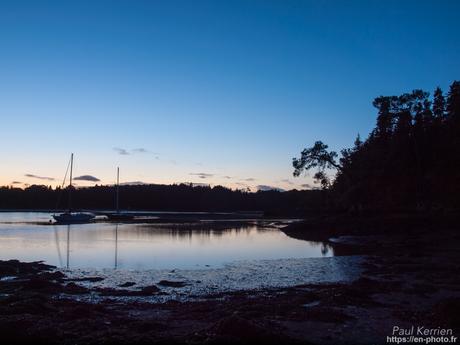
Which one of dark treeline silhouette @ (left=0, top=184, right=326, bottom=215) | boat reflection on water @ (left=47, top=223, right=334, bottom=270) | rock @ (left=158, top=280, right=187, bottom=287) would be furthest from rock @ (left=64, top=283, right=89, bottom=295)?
dark treeline silhouette @ (left=0, top=184, right=326, bottom=215)

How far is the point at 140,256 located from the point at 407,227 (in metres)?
27.3

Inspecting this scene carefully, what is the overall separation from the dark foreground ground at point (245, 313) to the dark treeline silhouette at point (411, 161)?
30.2 metres

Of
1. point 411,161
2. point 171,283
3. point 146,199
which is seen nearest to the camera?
point 171,283

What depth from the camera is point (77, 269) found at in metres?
24.6

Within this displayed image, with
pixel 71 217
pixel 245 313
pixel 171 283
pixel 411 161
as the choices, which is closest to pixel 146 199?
pixel 71 217

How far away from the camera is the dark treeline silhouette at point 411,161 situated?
49.4 metres

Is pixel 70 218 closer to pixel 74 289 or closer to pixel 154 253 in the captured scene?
pixel 154 253

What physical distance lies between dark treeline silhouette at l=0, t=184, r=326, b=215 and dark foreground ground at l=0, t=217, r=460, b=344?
150271 millimetres

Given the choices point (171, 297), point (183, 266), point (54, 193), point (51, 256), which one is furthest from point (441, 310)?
point (54, 193)

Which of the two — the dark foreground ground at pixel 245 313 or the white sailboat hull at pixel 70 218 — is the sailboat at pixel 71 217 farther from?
the dark foreground ground at pixel 245 313

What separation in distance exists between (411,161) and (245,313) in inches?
1847

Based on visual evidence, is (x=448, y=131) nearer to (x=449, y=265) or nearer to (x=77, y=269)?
(x=449, y=265)

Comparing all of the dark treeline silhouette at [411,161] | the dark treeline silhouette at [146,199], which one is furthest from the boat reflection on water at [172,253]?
the dark treeline silhouette at [146,199]

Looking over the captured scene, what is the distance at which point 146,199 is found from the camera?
178m
